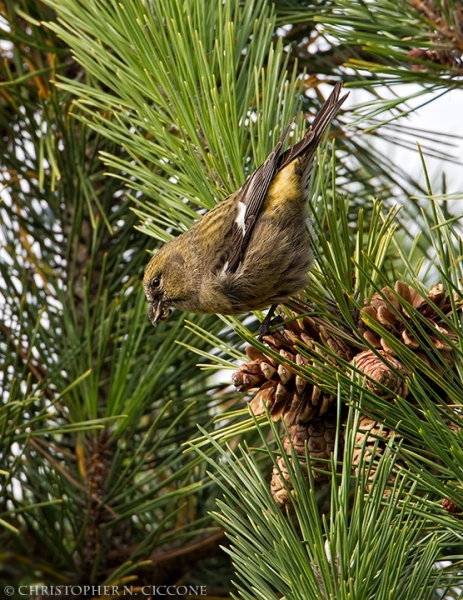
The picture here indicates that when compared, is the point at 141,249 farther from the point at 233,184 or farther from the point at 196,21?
the point at 196,21

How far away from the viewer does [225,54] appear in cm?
193

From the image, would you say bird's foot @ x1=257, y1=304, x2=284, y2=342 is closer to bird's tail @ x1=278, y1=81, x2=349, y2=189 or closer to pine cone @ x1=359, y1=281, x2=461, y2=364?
pine cone @ x1=359, y1=281, x2=461, y2=364

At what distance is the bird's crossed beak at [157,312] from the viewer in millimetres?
2490

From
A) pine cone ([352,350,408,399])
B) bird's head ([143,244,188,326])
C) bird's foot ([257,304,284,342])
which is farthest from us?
bird's head ([143,244,188,326])

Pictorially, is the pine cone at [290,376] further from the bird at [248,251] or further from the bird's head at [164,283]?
the bird's head at [164,283]

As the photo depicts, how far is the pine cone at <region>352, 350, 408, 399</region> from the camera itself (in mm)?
1397

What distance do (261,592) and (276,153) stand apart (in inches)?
45.8

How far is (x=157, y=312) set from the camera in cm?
253

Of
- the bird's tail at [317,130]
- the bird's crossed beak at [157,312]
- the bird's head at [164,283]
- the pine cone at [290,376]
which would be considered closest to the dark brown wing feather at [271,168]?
the bird's tail at [317,130]

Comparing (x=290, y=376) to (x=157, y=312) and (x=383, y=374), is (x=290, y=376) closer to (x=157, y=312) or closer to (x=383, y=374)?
(x=383, y=374)

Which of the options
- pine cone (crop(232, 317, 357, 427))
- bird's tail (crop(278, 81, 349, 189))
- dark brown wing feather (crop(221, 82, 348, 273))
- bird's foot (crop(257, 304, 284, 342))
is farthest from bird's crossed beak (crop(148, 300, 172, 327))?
pine cone (crop(232, 317, 357, 427))

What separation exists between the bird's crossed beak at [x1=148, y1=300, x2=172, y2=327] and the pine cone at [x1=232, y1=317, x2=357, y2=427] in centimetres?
76

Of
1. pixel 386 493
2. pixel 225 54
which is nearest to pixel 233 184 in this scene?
pixel 225 54

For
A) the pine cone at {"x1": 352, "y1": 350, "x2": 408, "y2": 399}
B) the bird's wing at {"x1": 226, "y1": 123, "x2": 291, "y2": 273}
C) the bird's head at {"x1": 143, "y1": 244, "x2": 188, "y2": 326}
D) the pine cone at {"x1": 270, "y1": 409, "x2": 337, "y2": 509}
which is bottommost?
the pine cone at {"x1": 270, "y1": 409, "x2": 337, "y2": 509}
